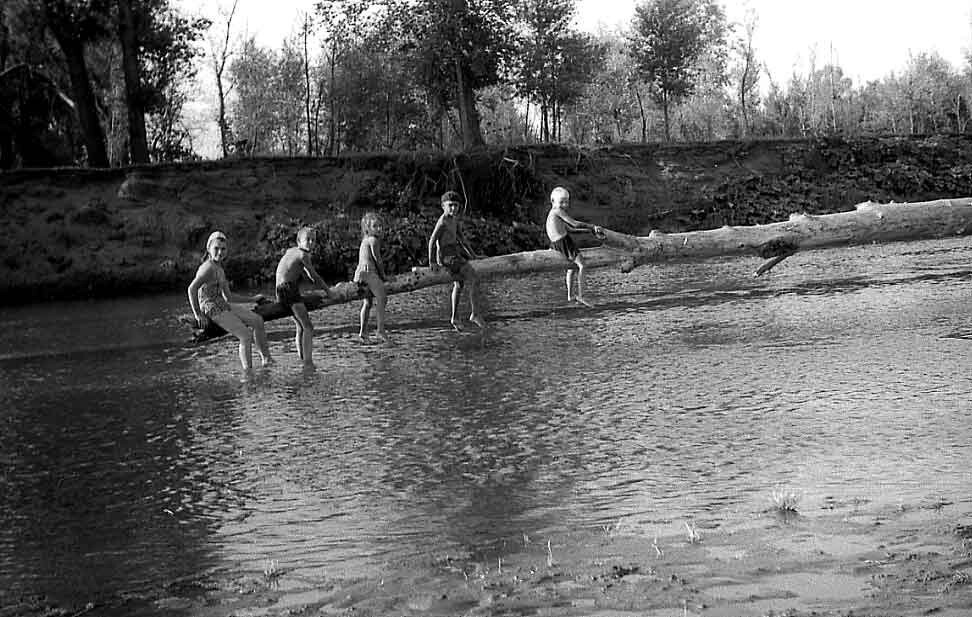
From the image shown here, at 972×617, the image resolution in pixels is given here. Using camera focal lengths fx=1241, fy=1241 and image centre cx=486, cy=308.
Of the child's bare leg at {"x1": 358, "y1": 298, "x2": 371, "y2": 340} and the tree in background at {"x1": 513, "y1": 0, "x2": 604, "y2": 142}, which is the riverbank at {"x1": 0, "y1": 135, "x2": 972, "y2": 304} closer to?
the tree in background at {"x1": 513, "y1": 0, "x2": 604, "y2": 142}

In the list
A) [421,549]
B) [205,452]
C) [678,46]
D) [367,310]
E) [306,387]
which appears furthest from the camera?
[678,46]

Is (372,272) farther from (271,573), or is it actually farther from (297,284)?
(271,573)

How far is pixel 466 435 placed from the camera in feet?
33.4

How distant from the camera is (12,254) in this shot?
33781mm

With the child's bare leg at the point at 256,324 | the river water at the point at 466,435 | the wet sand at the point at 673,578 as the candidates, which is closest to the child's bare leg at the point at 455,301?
the river water at the point at 466,435

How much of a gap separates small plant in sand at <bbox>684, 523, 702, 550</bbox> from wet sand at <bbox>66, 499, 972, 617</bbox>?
0.01 meters

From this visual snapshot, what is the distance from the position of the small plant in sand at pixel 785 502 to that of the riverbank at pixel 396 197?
24176mm

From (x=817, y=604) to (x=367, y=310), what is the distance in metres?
12.6

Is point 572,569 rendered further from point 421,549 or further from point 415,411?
point 415,411

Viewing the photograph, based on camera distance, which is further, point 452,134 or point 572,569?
point 452,134

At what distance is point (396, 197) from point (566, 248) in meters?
20.7

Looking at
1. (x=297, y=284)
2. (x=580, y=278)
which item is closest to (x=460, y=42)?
(x=580, y=278)

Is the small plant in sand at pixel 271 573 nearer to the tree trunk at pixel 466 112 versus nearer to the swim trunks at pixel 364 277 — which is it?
the swim trunks at pixel 364 277

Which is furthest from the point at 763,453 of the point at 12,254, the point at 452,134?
the point at 452,134
